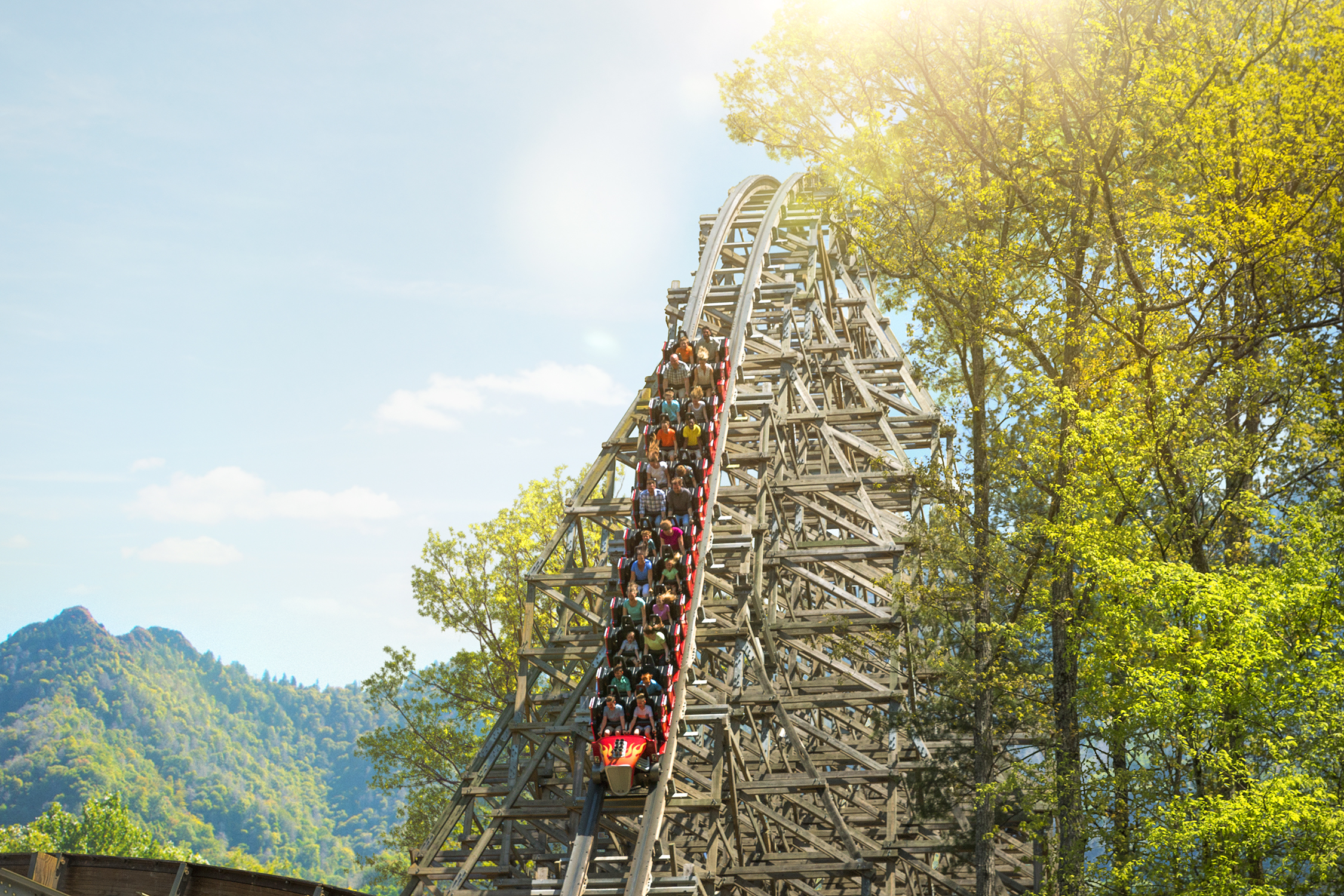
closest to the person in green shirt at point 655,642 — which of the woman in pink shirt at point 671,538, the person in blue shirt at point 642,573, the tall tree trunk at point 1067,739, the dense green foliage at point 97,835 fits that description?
the person in blue shirt at point 642,573

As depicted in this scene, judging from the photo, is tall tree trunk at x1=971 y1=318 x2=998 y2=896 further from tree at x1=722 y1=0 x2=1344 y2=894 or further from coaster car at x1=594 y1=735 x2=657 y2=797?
coaster car at x1=594 y1=735 x2=657 y2=797

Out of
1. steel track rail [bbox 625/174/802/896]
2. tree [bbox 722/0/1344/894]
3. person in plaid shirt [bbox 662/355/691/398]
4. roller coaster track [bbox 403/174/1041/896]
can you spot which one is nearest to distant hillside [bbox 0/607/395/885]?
roller coaster track [bbox 403/174/1041/896]

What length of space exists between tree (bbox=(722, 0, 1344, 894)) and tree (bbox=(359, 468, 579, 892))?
43.4 ft

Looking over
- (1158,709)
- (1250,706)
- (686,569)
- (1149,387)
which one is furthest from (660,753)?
(1149,387)

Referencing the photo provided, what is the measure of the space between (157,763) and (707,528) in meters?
165

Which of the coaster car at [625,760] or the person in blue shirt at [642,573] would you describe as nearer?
the coaster car at [625,760]

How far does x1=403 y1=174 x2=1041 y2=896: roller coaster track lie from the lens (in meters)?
14.0

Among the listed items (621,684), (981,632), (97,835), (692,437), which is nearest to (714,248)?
(692,437)

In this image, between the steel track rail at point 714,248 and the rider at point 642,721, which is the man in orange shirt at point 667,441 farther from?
the rider at point 642,721

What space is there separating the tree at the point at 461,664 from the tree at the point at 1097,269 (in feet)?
43.4

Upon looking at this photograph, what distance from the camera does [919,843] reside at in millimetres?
15984

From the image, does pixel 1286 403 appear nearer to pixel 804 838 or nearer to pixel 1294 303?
pixel 1294 303

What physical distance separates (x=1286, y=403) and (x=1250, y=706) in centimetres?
471

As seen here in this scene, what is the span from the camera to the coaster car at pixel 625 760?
39.7ft
